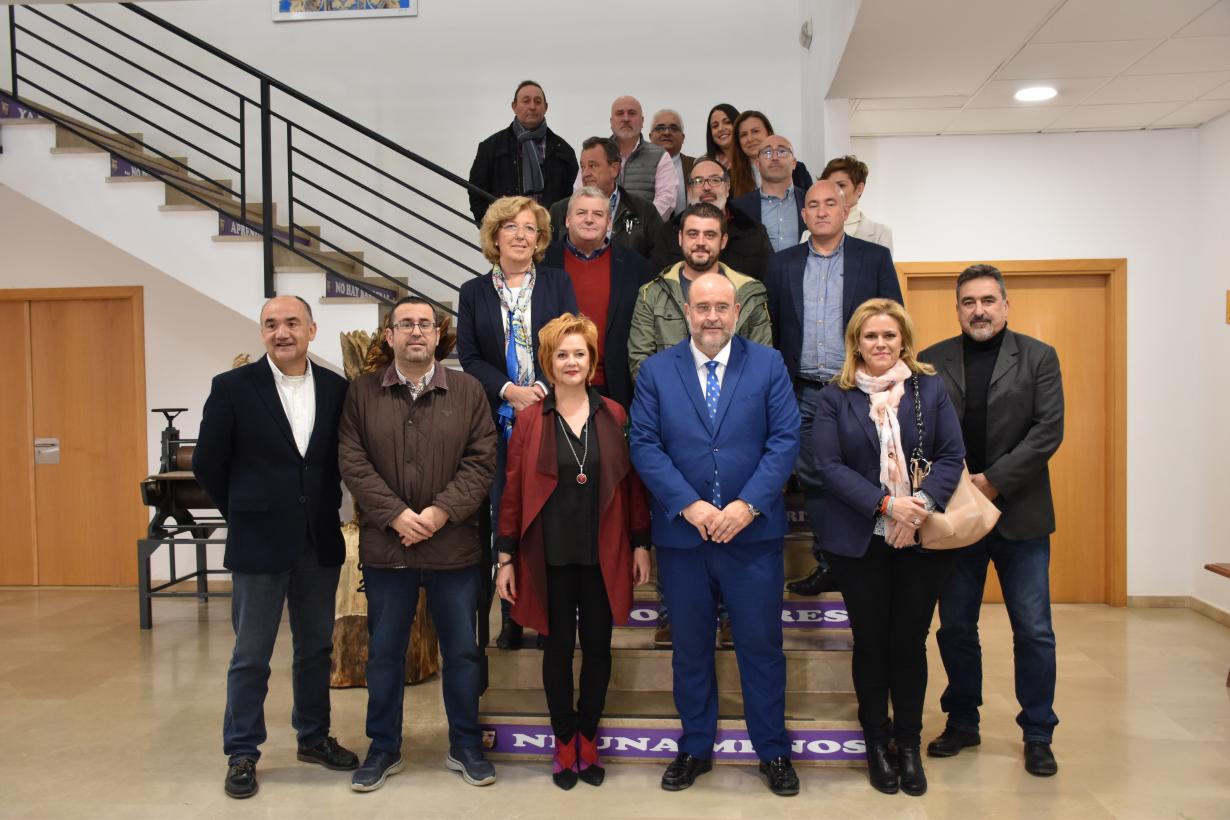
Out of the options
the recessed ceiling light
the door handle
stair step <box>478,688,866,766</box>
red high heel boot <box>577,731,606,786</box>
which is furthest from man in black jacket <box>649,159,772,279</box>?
the door handle

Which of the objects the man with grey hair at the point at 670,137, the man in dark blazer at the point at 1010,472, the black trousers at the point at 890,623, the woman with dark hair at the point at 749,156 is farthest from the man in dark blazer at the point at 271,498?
the man with grey hair at the point at 670,137

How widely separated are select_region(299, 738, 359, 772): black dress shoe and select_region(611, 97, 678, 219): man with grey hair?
2622 millimetres

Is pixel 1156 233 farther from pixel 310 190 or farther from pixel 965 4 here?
pixel 310 190

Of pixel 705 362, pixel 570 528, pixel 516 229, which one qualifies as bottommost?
pixel 570 528

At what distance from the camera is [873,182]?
19.5ft

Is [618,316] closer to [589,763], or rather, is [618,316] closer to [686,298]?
[686,298]

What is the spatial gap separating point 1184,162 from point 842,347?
364cm

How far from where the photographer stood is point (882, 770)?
121 inches

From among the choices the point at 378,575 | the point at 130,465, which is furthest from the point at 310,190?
the point at 378,575

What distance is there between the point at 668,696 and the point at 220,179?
486 cm

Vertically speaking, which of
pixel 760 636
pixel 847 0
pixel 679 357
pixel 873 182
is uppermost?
pixel 847 0

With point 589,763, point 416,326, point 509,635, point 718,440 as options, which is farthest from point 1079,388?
point 416,326

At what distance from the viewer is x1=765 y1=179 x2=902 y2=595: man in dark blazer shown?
3.50 meters

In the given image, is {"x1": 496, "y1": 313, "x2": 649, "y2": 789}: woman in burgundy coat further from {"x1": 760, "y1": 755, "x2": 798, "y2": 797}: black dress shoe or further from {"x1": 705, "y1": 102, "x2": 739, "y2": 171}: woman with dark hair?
{"x1": 705, "y1": 102, "x2": 739, "y2": 171}: woman with dark hair
